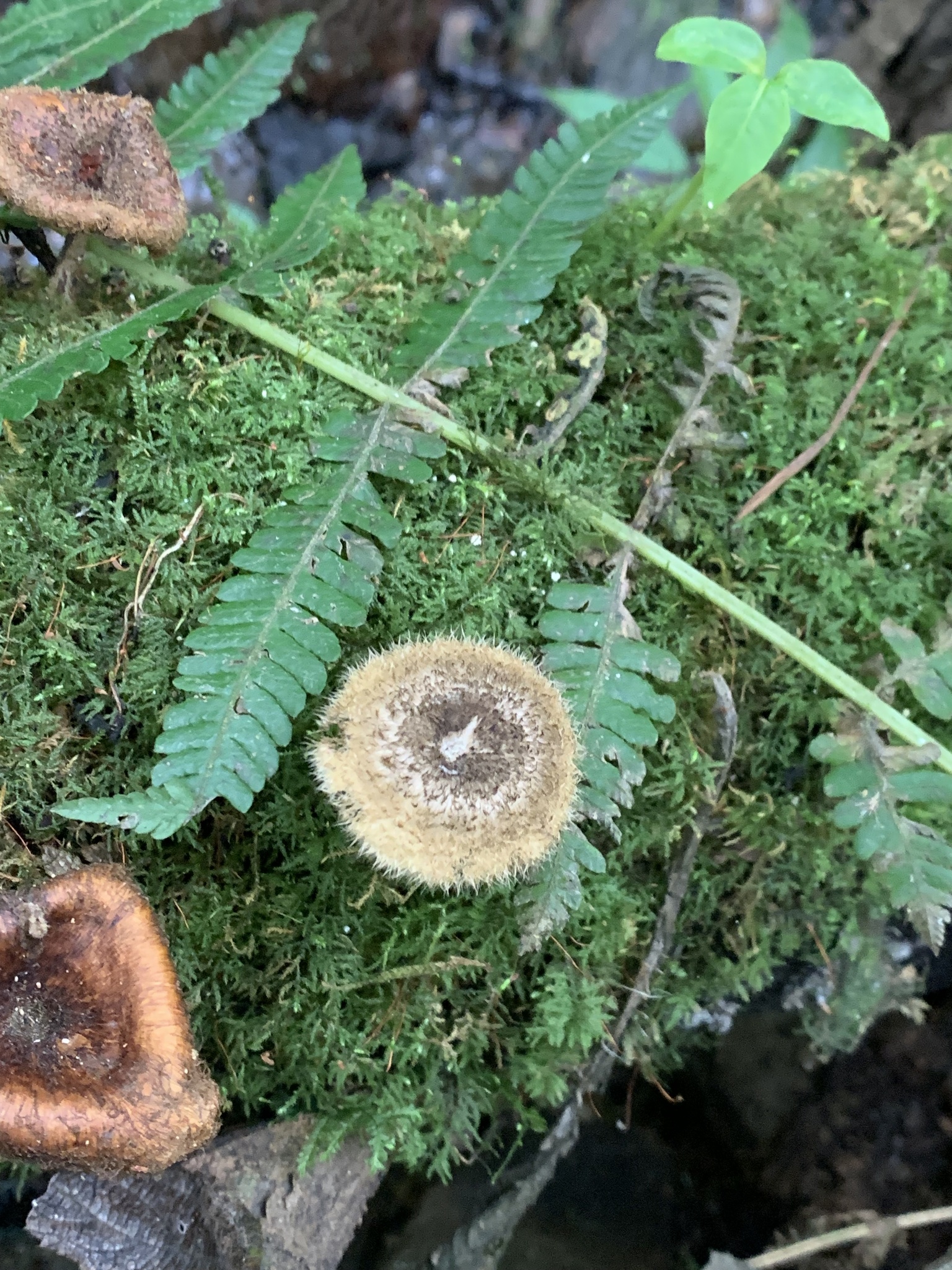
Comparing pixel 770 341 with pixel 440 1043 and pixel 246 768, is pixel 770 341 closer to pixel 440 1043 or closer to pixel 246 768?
pixel 246 768

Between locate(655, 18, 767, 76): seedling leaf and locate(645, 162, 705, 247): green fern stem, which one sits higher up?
locate(655, 18, 767, 76): seedling leaf

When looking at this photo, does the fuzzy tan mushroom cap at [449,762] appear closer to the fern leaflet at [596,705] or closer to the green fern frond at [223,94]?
the fern leaflet at [596,705]

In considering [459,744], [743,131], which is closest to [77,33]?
[743,131]

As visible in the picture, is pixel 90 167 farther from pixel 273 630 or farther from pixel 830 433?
pixel 830 433

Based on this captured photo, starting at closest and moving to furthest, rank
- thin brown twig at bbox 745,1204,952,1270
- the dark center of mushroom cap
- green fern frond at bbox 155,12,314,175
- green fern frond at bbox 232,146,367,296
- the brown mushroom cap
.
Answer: the dark center of mushroom cap, the brown mushroom cap, green fern frond at bbox 232,146,367,296, green fern frond at bbox 155,12,314,175, thin brown twig at bbox 745,1204,952,1270

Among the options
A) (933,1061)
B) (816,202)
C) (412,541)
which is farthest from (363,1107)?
(816,202)

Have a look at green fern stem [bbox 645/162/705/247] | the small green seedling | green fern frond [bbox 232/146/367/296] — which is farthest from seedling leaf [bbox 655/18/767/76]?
green fern frond [bbox 232/146/367/296]

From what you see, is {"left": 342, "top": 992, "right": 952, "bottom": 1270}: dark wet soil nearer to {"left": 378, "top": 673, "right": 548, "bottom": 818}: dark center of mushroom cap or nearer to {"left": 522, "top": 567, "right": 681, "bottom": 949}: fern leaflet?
{"left": 522, "top": 567, "right": 681, "bottom": 949}: fern leaflet
